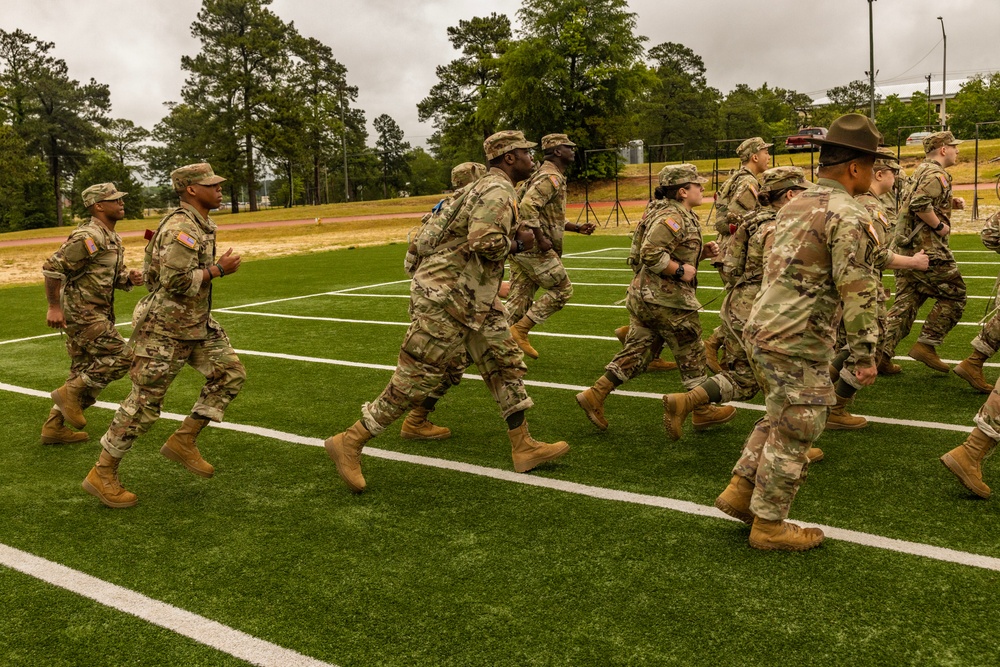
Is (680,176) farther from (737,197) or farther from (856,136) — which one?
(856,136)

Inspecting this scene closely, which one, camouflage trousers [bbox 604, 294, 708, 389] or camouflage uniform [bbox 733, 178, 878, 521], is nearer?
camouflage uniform [bbox 733, 178, 878, 521]

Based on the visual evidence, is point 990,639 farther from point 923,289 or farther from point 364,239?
point 364,239

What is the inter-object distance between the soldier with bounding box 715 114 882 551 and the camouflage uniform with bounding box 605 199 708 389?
6.62 ft

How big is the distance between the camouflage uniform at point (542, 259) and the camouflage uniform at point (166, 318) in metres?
3.85

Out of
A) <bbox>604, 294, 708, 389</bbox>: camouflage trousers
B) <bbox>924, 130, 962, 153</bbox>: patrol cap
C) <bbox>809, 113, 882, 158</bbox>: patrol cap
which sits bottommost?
<bbox>604, 294, 708, 389</bbox>: camouflage trousers

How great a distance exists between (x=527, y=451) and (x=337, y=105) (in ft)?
288

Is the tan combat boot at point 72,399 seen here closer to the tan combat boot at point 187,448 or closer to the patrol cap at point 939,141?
the tan combat boot at point 187,448

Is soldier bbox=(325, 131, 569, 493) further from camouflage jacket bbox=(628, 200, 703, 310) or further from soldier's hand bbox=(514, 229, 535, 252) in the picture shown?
camouflage jacket bbox=(628, 200, 703, 310)

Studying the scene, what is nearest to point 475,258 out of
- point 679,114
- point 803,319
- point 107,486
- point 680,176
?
point 680,176

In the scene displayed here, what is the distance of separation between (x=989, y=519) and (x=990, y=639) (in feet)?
4.74

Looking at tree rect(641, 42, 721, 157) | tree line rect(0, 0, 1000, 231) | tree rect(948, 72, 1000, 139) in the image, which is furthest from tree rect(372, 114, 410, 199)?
tree rect(948, 72, 1000, 139)

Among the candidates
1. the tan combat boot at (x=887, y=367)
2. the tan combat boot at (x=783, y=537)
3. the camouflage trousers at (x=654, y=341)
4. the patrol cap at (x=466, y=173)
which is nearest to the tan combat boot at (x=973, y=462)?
the tan combat boot at (x=783, y=537)

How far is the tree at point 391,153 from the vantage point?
110875 millimetres

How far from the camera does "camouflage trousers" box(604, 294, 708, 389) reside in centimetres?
665
